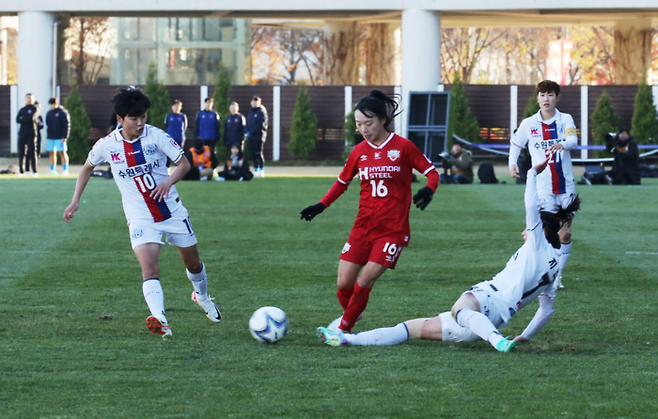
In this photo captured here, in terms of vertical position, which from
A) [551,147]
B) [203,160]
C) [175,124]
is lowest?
[203,160]

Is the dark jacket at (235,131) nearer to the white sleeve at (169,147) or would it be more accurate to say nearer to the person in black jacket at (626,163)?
the person in black jacket at (626,163)

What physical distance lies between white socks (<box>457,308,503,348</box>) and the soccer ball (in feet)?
3.90

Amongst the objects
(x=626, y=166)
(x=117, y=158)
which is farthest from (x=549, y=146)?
(x=626, y=166)

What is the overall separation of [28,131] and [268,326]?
21448 millimetres

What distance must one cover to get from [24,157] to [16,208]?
10326 mm

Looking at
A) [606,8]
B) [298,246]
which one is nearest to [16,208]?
[298,246]

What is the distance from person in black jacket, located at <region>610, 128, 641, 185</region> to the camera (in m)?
23.9

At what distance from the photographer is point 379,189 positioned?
7062 millimetres

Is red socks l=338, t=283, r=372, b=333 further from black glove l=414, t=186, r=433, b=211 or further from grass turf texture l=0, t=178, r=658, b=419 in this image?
black glove l=414, t=186, r=433, b=211

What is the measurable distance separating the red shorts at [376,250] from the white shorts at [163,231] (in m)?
1.18

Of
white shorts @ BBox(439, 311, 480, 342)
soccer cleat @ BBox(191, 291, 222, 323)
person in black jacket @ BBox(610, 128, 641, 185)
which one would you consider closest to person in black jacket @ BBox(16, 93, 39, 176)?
Answer: person in black jacket @ BBox(610, 128, 641, 185)

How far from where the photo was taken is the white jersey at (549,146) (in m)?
9.64

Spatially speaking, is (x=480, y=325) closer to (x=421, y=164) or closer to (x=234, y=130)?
(x=421, y=164)

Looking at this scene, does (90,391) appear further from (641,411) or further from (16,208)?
(16,208)
